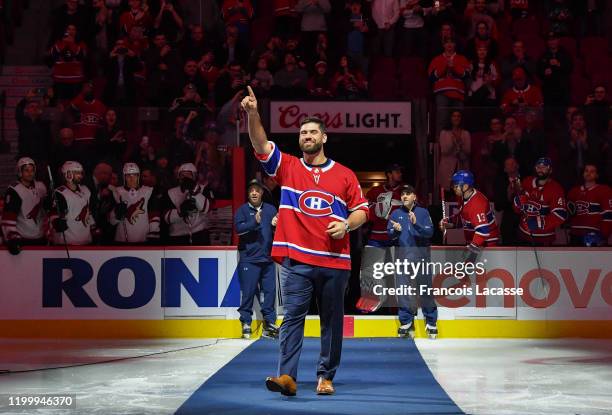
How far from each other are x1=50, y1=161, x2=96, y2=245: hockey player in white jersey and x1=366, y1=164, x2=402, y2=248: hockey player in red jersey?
3.63 metres

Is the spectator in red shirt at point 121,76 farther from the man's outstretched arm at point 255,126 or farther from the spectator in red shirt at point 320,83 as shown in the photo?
the man's outstretched arm at point 255,126

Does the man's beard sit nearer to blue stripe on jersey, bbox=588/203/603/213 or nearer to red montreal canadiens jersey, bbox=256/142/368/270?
red montreal canadiens jersey, bbox=256/142/368/270

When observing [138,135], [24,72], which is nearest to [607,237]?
[138,135]

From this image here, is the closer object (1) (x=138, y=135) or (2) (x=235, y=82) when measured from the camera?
(1) (x=138, y=135)

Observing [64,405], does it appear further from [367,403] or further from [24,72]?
[24,72]

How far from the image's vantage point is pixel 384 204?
14828mm

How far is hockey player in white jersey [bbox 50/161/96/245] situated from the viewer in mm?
14500

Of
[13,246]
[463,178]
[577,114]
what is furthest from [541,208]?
[13,246]

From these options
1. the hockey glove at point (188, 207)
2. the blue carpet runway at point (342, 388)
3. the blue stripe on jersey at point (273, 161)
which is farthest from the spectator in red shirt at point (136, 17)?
the blue stripe on jersey at point (273, 161)

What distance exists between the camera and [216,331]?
47.5ft

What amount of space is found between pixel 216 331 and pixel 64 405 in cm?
608

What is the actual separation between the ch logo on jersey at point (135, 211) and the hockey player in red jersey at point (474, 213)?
12.5 ft

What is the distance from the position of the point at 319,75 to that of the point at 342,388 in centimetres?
891

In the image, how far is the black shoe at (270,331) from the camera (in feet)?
46.4
